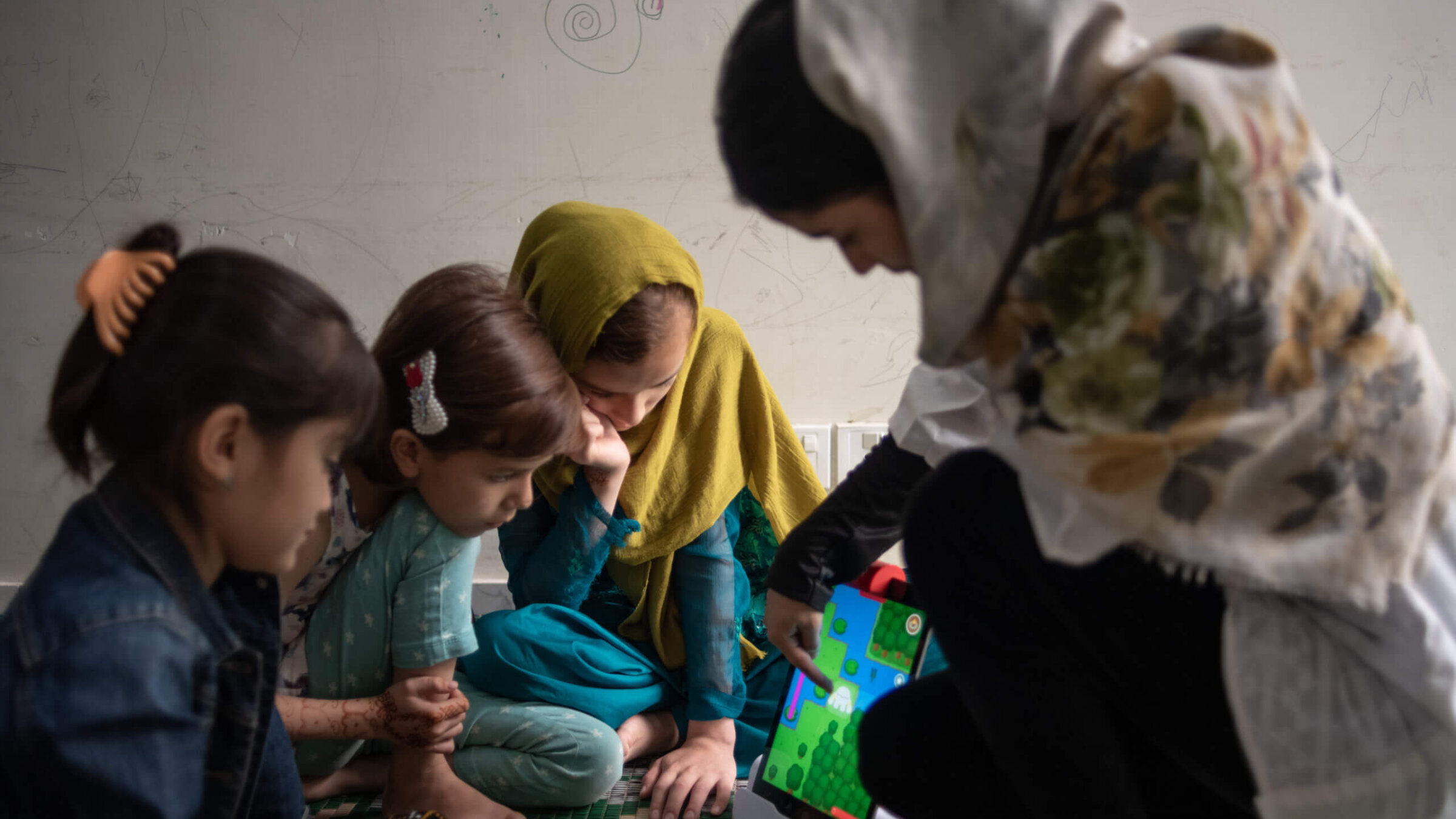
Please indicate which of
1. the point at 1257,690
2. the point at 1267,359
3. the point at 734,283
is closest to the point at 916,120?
Result: the point at 1267,359

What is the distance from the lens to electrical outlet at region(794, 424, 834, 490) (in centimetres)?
155

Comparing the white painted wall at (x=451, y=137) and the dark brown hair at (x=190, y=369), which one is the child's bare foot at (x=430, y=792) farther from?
the white painted wall at (x=451, y=137)

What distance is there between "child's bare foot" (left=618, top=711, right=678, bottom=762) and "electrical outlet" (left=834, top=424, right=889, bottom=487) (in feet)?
2.14

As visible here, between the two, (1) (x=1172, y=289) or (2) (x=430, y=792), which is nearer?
(1) (x=1172, y=289)

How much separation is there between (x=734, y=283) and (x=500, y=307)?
29.6 inches

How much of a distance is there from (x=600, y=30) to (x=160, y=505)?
1153mm

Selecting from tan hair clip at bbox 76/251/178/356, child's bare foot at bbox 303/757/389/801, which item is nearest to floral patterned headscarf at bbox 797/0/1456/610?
tan hair clip at bbox 76/251/178/356

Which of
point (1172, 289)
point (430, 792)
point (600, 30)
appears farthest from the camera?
point (600, 30)

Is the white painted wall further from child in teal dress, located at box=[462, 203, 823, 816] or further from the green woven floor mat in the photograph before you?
the green woven floor mat

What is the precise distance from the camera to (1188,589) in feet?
1.43

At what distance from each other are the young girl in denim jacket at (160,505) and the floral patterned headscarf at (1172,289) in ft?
1.09

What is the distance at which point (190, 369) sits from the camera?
1.60 feet

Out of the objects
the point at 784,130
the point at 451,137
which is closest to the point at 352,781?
the point at 784,130

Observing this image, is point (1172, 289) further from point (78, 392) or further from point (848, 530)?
point (78, 392)
